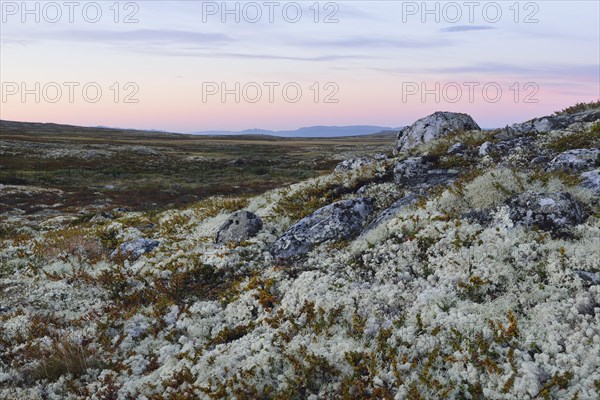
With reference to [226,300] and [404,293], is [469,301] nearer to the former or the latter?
[404,293]

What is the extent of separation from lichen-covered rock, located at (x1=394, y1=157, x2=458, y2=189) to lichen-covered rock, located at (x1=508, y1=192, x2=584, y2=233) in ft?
17.2

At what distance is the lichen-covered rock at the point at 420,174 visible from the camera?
1551 cm

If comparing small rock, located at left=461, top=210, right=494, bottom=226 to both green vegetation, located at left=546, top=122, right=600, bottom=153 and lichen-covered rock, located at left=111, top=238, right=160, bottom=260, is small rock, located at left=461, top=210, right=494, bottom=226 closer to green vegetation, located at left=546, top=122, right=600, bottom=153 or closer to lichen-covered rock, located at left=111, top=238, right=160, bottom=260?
green vegetation, located at left=546, top=122, right=600, bottom=153

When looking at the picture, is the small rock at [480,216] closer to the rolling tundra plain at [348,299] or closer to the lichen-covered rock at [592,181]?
the rolling tundra plain at [348,299]

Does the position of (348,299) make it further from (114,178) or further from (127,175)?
(127,175)

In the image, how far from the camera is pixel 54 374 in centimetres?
814

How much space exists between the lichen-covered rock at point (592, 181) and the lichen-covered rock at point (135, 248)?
1248 centimetres

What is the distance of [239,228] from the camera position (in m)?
13.9

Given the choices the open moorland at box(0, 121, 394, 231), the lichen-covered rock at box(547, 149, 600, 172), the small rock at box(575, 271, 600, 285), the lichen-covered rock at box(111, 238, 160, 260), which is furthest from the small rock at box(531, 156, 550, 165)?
the open moorland at box(0, 121, 394, 231)

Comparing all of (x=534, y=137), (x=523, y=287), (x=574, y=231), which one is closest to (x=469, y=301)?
(x=523, y=287)

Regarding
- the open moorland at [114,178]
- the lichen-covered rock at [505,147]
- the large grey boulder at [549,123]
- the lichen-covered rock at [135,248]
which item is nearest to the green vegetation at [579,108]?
the large grey boulder at [549,123]

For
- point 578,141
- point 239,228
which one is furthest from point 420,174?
point 239,228

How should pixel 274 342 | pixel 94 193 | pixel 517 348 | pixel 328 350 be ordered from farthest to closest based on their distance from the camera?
1. pixel 94 193
2. pixel 274 342
3. pixel 328 350
4. pixel 517 348

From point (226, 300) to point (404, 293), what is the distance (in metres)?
3.94
